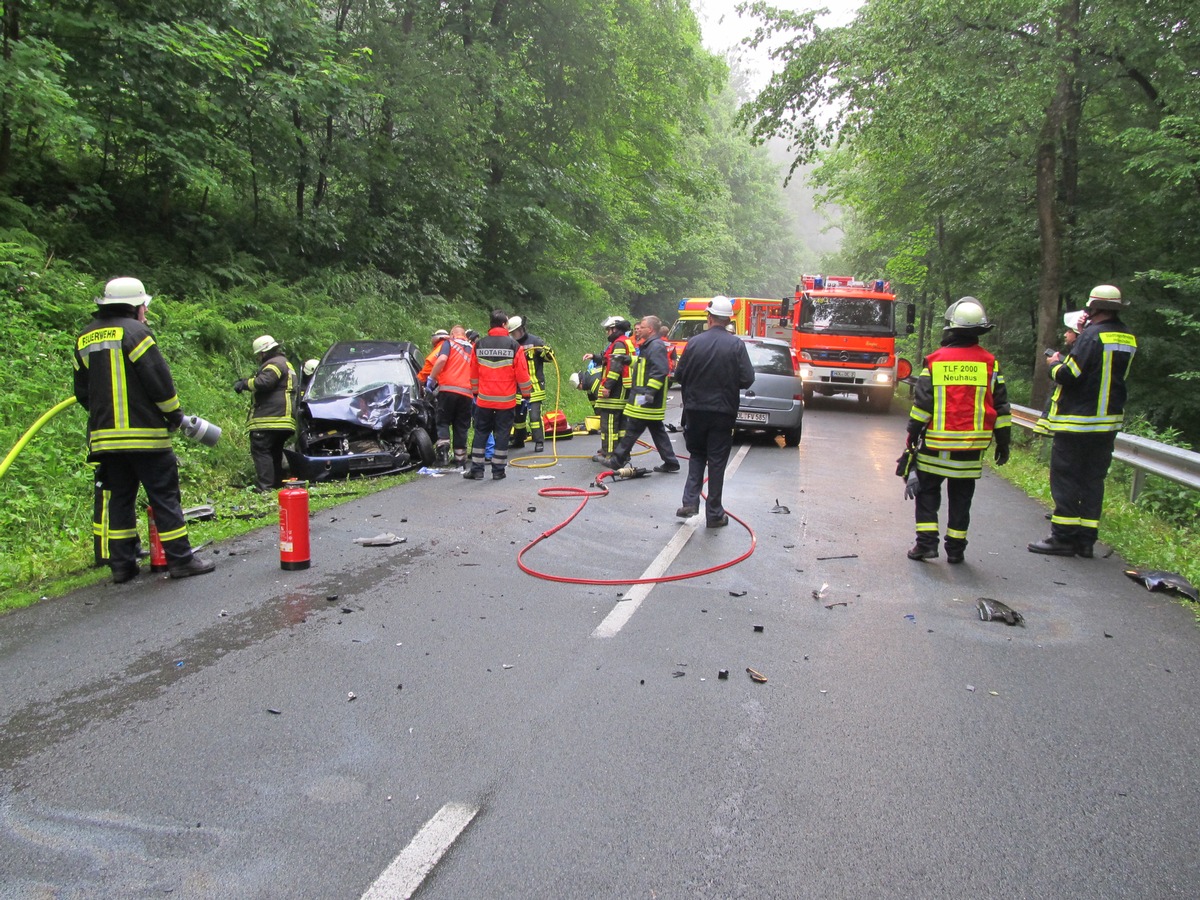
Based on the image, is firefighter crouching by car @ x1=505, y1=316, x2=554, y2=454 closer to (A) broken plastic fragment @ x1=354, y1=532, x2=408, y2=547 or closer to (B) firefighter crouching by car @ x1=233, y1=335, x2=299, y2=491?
(B) firefighter crouching by car @ x1=233, y1=335, x2=299, y2=491

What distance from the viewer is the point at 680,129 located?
3002 cm

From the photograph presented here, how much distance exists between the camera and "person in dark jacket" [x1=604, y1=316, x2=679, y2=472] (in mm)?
9805

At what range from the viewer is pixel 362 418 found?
10.1 metres

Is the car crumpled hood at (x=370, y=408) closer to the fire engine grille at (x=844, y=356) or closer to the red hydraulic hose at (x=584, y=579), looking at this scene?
the red hydraulic hose at (x=584, y=579)

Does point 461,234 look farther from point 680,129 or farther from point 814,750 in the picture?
point 814,750

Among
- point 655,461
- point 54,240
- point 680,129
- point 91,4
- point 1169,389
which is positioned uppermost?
point 680,129

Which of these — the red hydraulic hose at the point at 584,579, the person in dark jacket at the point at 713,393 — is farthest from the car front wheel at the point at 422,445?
the person in dark jacket at the point at 713,393

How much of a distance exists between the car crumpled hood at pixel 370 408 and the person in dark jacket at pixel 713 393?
4.07m

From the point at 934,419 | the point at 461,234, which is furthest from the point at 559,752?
the point at 461,234

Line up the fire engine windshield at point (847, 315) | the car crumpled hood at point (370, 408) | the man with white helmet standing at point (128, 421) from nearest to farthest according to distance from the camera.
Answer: the man with white helmet standing at point (128, 421)
the car crumpled hood at point (370, 408)
the fire engine windshield at point (847, 315)

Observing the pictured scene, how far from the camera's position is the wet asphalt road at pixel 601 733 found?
273 cm

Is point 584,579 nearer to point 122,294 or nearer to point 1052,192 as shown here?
point 122,294

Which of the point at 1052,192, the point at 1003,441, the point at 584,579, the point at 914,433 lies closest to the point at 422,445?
the point at 584,579

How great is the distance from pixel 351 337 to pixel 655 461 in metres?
6.17
